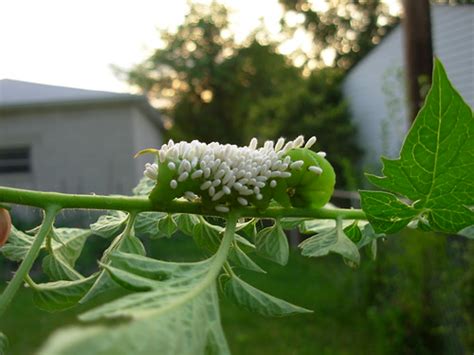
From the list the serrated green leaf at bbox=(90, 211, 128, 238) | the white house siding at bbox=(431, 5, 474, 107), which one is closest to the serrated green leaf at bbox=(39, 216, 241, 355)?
the serrated green leaf at bbox=(90, 211, 128, 238)

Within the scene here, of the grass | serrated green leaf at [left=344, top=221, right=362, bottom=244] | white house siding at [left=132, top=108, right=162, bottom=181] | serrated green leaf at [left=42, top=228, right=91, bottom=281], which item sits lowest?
white house siding at [left=132, top=108, right=162, bottom=181]

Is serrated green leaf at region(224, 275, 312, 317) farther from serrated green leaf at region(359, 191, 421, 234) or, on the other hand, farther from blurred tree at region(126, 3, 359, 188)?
blurred tree at region(126, 3, 359, 188)

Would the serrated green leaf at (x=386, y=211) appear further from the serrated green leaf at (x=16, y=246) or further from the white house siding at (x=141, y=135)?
the white house siding at (x=141, y=135)

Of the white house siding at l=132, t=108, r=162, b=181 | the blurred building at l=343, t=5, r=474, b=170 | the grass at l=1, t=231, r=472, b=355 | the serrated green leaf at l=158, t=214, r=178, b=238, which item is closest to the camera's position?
the serrated green leaf at l=158, t=214, r=178, b=238

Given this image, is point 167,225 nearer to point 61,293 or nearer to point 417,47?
point 61,293

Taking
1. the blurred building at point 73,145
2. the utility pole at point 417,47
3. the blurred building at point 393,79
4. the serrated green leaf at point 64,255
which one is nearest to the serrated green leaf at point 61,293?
the serrated green leaf at point 64,255

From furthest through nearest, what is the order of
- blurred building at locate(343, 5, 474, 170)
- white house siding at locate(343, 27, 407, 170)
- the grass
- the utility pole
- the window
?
the window → white house siding at locate(343, 27, 407, 170) → blurred building at locate(343, 5, 474, 170) → the grass → the utility pole

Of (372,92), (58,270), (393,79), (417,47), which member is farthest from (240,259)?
(372,92)
